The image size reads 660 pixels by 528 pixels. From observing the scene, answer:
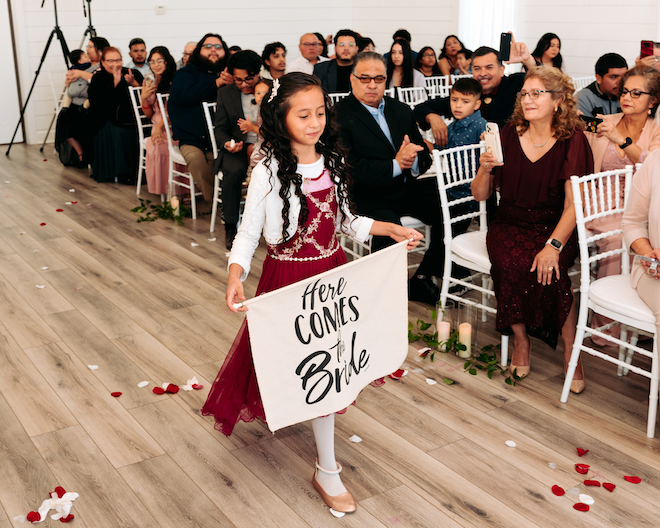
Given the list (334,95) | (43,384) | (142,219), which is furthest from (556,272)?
(142,219)

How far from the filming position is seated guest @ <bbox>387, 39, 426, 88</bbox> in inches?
237

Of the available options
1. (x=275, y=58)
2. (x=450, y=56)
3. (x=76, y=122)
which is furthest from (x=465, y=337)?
(x=76, y=122)

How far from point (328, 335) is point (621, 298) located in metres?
1.18

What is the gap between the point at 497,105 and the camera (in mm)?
4121

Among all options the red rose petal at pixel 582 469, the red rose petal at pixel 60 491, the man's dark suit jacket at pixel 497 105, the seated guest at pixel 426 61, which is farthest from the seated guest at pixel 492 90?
the seated guest at pixel 426 61

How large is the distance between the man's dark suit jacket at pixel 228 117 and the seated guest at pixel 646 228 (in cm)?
273

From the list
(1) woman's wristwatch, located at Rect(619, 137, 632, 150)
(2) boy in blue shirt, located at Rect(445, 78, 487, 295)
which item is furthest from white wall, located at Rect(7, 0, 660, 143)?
(1) woman's wristwatch, located at Rect(619, 137, 632, 150)

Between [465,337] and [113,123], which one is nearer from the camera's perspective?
[465,337]

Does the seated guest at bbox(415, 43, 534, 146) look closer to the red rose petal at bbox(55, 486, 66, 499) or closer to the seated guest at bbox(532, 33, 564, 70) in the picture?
the red rose petal at bbox(55, 486, 66, 499)

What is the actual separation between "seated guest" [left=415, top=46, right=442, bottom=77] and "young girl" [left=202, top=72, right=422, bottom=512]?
531cm

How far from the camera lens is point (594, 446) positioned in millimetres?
2465

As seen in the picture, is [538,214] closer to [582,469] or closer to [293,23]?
[582,469]

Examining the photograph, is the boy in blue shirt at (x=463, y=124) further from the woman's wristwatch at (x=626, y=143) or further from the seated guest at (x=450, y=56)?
the seated guest at (x=450, y=56)

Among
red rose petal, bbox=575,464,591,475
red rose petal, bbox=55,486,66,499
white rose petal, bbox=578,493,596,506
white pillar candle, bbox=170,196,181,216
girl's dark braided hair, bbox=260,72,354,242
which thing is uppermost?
girl's dark braided hair, bbox=260,72,354,242
